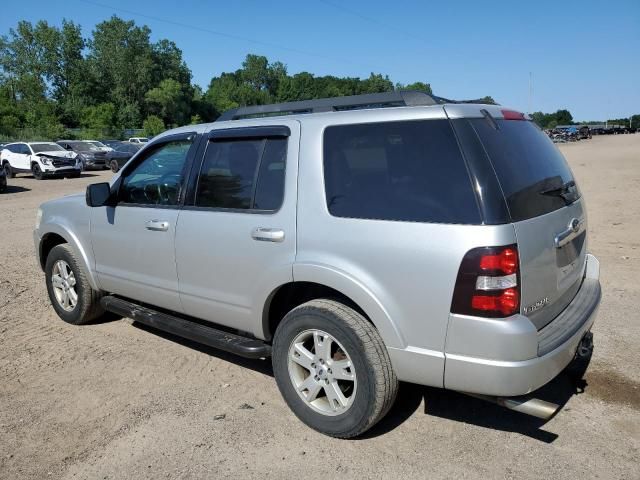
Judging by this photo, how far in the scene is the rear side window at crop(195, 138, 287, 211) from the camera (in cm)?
351

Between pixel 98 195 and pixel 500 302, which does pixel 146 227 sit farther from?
pixel 500 302

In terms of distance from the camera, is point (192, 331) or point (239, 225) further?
point (192, 331)

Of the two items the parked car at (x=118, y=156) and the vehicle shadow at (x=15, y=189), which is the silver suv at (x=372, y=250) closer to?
the vehicle shadow at (x=15, y=189)

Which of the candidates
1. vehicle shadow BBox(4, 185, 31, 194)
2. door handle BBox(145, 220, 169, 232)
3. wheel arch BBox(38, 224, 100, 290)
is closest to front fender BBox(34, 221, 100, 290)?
wheel arch BBox(38, 224, 100, 290)

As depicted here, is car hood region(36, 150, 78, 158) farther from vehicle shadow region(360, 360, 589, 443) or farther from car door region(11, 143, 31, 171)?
vehicle shadow region(360, 360, 589, 443)

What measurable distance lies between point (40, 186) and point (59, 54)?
6689 cm

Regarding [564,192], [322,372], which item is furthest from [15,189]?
[564,192]

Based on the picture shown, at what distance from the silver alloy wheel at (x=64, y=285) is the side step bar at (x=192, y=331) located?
1.66 ft

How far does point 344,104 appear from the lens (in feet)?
11.9

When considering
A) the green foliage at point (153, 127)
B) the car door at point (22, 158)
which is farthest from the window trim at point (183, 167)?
the green foliage at point (153, 127)

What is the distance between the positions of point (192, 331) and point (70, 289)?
1.93 metres

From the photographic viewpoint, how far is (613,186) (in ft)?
49.8

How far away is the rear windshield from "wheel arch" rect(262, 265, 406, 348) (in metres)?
0.86

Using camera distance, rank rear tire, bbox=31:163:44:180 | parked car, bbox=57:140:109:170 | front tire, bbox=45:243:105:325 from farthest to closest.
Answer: parked car, bbox=57:140:109:170
rear tire, bbox=31:163:44:180
front tire, bbox=45:243:105:325
